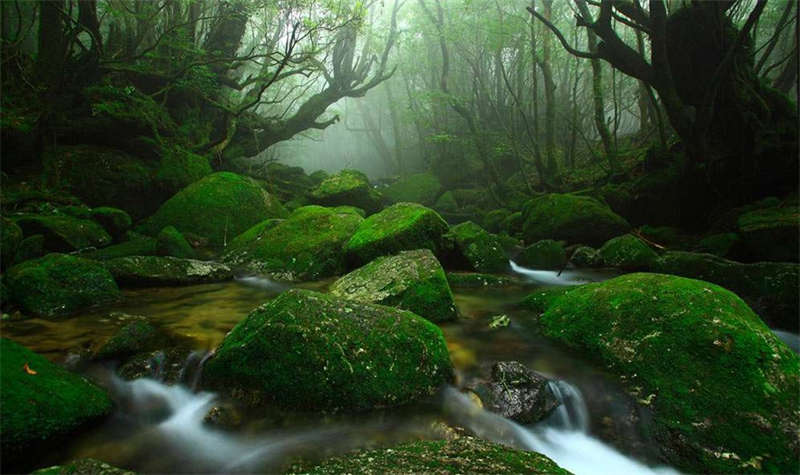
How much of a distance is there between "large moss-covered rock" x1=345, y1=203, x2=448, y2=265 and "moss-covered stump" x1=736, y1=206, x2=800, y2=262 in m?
5.26

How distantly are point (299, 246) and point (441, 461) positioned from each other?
5.62 m

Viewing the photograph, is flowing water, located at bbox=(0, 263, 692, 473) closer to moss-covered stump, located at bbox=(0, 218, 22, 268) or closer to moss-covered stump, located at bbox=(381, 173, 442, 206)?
moss-covered stump, located at bbox=(0, 218, 22, 268)

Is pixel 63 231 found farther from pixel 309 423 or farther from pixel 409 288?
pixel 309 423

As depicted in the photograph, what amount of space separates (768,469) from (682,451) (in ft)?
1.44

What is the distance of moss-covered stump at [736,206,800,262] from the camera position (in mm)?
6301

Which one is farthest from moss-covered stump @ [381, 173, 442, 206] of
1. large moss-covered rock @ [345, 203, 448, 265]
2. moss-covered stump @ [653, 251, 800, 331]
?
moss-covered stump @ [653, 251, 800, 331]

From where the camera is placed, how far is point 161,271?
19.0ft

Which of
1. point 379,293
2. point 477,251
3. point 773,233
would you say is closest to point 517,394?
point 379,293

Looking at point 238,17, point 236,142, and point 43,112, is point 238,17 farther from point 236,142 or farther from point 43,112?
point 43,112

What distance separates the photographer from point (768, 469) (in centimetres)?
246

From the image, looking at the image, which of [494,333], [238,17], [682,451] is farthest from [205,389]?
[238,17]

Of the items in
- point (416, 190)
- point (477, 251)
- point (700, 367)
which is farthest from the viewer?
point (416, 190)

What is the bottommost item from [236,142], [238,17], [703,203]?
[703,203]

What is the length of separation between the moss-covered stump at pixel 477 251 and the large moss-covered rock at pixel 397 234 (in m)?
0.56
